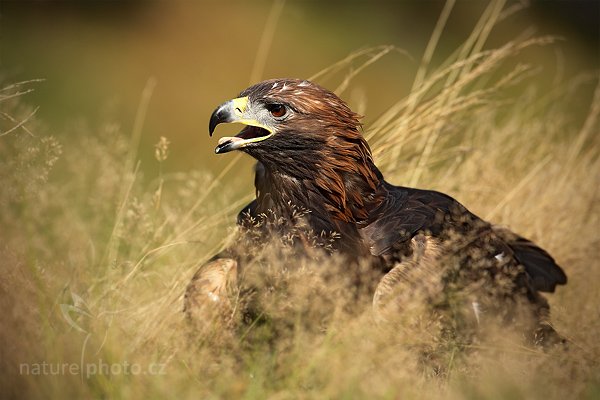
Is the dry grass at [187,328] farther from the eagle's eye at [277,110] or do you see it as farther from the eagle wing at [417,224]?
the eagle's eye at [277,110]

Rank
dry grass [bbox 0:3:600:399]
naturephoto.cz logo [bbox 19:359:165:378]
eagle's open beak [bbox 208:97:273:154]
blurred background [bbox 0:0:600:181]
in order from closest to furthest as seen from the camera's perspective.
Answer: naturephoto.cz logo [bbox 19:359:165:378] → dry grass [bbox 0:3:600:399] → eagle's open beak [bbox 208:97:273:154] → blurred background [bbox 0:0:600:181]

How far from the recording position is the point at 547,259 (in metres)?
4.28

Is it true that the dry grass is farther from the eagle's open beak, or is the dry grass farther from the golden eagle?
the eagle's open beak

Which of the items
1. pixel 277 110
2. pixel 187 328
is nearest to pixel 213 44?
pixel 277 110

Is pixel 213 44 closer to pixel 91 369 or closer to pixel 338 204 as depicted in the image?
pixel 338 204

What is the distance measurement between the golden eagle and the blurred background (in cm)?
708

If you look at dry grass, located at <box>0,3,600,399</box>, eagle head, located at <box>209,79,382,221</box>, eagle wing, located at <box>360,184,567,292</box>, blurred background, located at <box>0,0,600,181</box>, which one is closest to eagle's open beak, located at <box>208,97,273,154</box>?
eagle head, located at <box>209,79,382,221</box>

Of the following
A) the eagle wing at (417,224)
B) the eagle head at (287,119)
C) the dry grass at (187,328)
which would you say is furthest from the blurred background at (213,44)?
the eagle head at (287,119)

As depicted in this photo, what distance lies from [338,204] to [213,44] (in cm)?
1035

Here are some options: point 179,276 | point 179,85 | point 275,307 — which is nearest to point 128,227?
point 179,276

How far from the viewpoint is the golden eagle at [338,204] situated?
3.58m

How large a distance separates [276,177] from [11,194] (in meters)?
1.09

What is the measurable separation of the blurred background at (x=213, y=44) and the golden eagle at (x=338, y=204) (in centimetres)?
708

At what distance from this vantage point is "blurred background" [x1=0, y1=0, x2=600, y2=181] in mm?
11625
